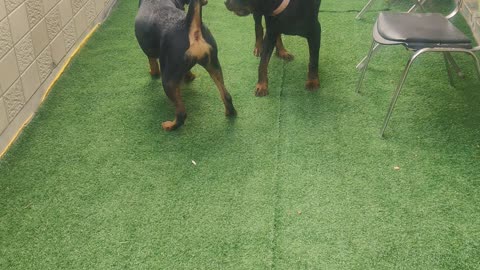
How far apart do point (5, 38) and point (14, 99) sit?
1.01ft

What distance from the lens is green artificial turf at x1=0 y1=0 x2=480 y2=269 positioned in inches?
71.4

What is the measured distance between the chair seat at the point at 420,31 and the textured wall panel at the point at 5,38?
1774 millimetres

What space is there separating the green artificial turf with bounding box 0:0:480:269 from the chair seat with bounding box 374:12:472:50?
449mm

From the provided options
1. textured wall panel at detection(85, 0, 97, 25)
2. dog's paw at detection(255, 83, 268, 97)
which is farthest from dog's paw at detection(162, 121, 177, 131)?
textured wall panel at detection(85, 0, 97, 25)

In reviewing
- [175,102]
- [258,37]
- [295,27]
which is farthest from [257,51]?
[175,102]

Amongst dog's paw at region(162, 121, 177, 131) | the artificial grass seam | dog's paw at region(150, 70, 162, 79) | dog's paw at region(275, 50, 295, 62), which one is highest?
dog's paw at region(275, 50, 295, 62)

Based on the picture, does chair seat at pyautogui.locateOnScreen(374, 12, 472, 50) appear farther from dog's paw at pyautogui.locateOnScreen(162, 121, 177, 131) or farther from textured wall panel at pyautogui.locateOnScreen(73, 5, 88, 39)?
textured wall panel at pyautogui.locateOnScreen(73, 5, 88, 39)

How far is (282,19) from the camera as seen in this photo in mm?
2438

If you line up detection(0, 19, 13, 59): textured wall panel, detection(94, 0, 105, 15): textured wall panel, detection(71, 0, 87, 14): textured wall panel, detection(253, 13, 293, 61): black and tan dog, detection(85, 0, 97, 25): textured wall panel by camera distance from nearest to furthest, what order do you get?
detection(0, 19, 13, 59): textured wall panel
detection(253, 13, 293, 61): black and tan dog
detection(71, 0, 87, 14): textured wall panel
detection(85, 0, 97, 25): textured wall panel
detection(94, 0, 105, 15): textured wall panel

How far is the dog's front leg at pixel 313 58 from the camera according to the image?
8.40ft

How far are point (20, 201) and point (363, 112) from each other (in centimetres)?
169

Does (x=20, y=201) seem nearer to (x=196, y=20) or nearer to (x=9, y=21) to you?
(x=9, y=21)

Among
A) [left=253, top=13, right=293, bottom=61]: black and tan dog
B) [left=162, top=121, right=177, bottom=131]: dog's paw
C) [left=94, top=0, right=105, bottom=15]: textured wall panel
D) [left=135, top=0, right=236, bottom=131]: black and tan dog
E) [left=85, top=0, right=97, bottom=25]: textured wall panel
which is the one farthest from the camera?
[left=94, top=0, right=105, bottom=15]: textured wall panel

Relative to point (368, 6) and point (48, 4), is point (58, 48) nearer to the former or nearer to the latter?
point (48, 4)
